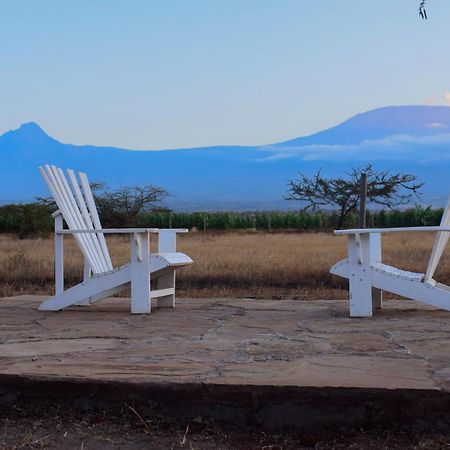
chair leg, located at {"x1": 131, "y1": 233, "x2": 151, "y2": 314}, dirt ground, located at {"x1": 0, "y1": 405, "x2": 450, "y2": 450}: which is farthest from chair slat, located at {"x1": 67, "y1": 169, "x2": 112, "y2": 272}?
dirt ground, located at {"x1": 0, "y1": 405, "x2": 450, "y2": 450}

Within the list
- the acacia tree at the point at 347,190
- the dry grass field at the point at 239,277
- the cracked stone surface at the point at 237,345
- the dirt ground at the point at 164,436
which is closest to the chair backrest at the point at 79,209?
the cracked stone surface at the point at 237,345

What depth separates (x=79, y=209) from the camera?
245 inches

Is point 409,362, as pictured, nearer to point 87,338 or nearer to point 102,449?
point 102,449

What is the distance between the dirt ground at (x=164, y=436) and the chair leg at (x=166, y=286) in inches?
109

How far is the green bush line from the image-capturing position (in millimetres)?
24438

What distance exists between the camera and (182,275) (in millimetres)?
9453

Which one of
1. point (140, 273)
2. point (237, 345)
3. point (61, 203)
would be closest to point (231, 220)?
point (61, 203)

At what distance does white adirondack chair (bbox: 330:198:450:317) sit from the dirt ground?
209cm

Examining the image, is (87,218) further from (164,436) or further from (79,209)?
(164,436)

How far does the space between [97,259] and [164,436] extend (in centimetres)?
315

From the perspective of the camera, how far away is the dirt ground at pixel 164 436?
9.37 ft

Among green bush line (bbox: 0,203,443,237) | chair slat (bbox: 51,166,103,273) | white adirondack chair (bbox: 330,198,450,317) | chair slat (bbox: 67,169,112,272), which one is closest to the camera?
white adirondack chair (bbox: 330,198,450,317)

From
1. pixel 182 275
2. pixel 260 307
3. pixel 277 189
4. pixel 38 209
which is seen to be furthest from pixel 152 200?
pixel 277 189

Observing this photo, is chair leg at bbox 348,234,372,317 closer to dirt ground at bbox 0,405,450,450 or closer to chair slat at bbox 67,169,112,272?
A: chair slat at bbox 67,169,112,272
